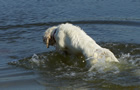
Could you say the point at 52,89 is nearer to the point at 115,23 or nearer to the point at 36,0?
the point at 115,23

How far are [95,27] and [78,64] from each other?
134 inches

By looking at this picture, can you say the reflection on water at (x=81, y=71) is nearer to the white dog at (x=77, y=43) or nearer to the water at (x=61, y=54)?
the water at (x=61, y=54)

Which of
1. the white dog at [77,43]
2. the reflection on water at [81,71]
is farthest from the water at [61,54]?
the white dog at [77,43]

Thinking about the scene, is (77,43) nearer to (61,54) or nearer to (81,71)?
(81,71)

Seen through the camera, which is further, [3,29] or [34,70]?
[3,29]

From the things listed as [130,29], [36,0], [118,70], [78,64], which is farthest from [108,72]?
[36,0]

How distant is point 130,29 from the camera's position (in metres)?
9.85

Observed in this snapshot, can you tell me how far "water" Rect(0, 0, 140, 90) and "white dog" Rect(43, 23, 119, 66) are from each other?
0.73 ft

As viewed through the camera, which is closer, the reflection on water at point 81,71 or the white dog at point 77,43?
the reflection on water at point 81,71

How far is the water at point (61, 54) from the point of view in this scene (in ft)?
19.1

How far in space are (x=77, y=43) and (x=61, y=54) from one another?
1.20 metres

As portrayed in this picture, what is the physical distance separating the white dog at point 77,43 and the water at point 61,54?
221mm

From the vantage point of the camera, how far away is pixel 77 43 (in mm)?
6676

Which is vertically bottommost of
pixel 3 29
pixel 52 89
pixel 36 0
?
pixel 52 89
